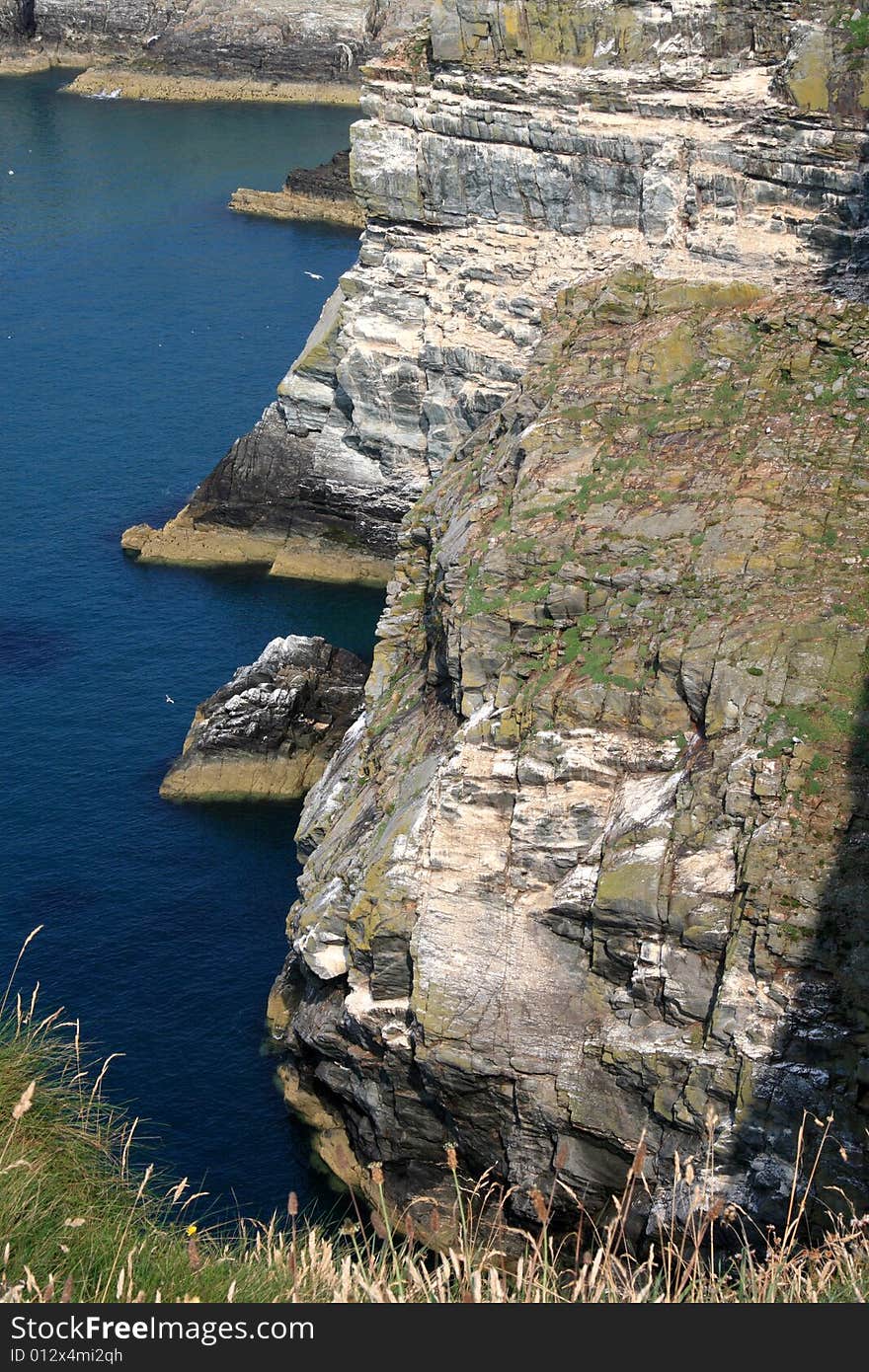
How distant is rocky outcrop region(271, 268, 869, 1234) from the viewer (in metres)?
30.3

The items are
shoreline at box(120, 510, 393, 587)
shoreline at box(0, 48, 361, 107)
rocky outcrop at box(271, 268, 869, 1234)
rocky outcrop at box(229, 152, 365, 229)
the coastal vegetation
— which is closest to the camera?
the coastal vegetation

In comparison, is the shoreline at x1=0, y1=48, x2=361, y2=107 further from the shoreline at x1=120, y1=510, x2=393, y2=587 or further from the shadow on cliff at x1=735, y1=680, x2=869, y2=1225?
the shadow on cliff at x1=735, y1=680, x2=869, y2=1225

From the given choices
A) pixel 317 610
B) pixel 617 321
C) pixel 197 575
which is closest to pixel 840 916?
pixel 617 321

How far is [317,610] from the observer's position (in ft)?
219

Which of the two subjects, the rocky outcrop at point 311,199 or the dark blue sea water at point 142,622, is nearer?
the dark blue sea water at point 142,622

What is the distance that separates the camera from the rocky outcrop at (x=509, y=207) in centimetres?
5194

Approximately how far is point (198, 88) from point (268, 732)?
115 metres

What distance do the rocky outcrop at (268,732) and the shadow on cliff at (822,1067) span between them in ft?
85.3

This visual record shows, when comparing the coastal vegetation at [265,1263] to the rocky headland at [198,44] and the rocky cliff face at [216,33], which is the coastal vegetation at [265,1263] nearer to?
the rocky headland at [198,44]

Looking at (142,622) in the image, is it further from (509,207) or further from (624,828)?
(624,828)

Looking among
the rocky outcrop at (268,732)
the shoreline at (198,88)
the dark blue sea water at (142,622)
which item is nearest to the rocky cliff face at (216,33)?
the shoreline at (198,88)

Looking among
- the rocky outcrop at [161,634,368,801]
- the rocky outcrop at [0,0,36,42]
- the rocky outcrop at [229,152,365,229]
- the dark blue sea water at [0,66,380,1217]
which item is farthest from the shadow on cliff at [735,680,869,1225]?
the rocky outcrop at [0,0,36,42]

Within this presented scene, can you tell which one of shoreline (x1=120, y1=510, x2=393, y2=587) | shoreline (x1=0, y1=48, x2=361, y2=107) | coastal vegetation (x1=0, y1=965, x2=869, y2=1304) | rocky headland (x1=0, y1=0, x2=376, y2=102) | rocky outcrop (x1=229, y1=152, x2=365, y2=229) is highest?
coastal vegetation (x1=0, y1=965, x2=869, y2=1304)

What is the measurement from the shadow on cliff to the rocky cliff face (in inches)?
5390
